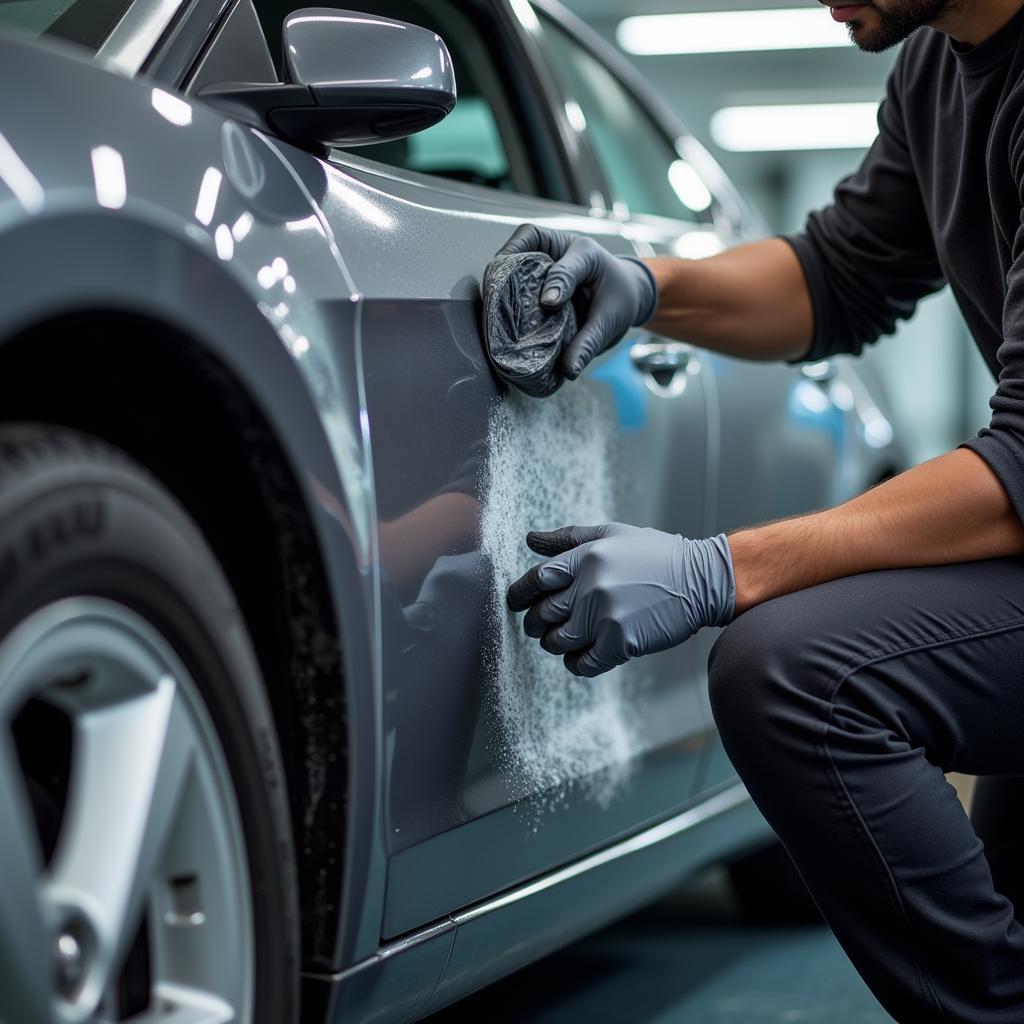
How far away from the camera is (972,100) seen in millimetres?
1676

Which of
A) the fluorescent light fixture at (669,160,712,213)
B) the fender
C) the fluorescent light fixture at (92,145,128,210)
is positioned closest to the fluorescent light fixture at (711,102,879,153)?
the fluorescent light fixture at (669,160,712,213)

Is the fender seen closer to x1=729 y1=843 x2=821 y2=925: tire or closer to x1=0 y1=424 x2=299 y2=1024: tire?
x1=0 y1=424 x2=299 y2=1024: tire

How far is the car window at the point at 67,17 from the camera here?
122 centimetres

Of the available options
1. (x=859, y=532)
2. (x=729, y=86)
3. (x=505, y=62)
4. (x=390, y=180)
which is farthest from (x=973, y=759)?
(x=729, y=86)

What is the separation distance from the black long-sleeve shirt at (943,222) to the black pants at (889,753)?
15 cm

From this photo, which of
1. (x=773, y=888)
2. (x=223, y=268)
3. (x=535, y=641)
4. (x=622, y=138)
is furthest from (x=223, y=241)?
(x=773, y=888)

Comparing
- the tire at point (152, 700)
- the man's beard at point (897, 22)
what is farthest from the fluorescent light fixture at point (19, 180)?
the man's beard at point (897, 22)

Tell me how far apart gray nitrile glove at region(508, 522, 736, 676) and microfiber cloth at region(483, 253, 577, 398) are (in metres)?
0.16

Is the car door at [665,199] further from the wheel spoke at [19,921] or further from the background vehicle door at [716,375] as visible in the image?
the wheel spoke at [19,921]

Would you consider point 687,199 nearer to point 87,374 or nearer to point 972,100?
point 972,100

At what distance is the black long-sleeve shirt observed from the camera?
147 centimetres

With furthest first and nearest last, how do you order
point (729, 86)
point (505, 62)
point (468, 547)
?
point (729, 86), point (505, 62), point (468, 547)

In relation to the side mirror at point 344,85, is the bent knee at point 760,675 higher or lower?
lower

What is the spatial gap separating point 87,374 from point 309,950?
497mm
